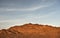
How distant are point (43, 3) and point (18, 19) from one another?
2.56ft

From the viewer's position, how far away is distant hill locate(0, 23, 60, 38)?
168 inches

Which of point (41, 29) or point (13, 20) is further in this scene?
point (41, 29)

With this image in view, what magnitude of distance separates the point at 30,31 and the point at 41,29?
327 millimetres

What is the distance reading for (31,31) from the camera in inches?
173

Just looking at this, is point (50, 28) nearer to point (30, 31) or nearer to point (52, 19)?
point (52, 19)

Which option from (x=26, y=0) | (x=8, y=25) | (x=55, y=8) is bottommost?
(x=8, y=25)

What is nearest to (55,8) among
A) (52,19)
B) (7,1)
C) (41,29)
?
(52,19)

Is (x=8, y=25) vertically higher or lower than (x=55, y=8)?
lower

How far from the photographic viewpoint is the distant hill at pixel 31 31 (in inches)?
168

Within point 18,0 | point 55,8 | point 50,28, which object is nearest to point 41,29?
point 50,28

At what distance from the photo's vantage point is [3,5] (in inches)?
167

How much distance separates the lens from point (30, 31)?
14.4ft

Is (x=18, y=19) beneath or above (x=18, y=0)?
beneath

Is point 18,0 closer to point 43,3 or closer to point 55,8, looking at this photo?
point 43,3
